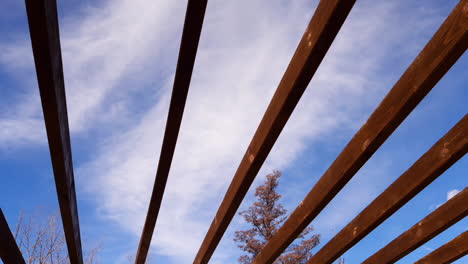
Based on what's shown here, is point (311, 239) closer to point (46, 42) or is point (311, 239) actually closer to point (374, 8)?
point (374, 8)

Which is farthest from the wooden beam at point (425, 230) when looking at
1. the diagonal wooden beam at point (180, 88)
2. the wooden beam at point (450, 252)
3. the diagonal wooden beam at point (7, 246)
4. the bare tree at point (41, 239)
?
the bare tree at point (41, 239)

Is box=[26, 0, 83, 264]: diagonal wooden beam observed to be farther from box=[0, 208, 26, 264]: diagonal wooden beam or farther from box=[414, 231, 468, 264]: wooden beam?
box=[414, 231, 468, 264]: wooden beam

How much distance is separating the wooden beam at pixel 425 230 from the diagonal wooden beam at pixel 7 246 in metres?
4.55

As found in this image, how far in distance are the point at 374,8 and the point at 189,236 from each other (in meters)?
12.3

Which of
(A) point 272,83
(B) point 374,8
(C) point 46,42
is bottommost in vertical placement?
(C) point 46,42

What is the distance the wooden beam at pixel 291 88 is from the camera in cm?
222

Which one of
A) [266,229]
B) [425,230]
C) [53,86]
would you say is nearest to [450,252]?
[425,230]

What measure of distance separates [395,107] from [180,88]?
5.01ft

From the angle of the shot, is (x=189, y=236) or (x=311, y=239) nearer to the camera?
(x=189, y=236)

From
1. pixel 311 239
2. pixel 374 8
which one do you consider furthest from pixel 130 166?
pixel 311 239

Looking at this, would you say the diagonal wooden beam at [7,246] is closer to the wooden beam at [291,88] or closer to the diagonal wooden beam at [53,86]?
the diagonal wooden beam at [53,86]

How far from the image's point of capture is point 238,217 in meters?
24.4

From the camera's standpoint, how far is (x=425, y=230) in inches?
183

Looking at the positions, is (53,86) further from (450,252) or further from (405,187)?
(450,252)
